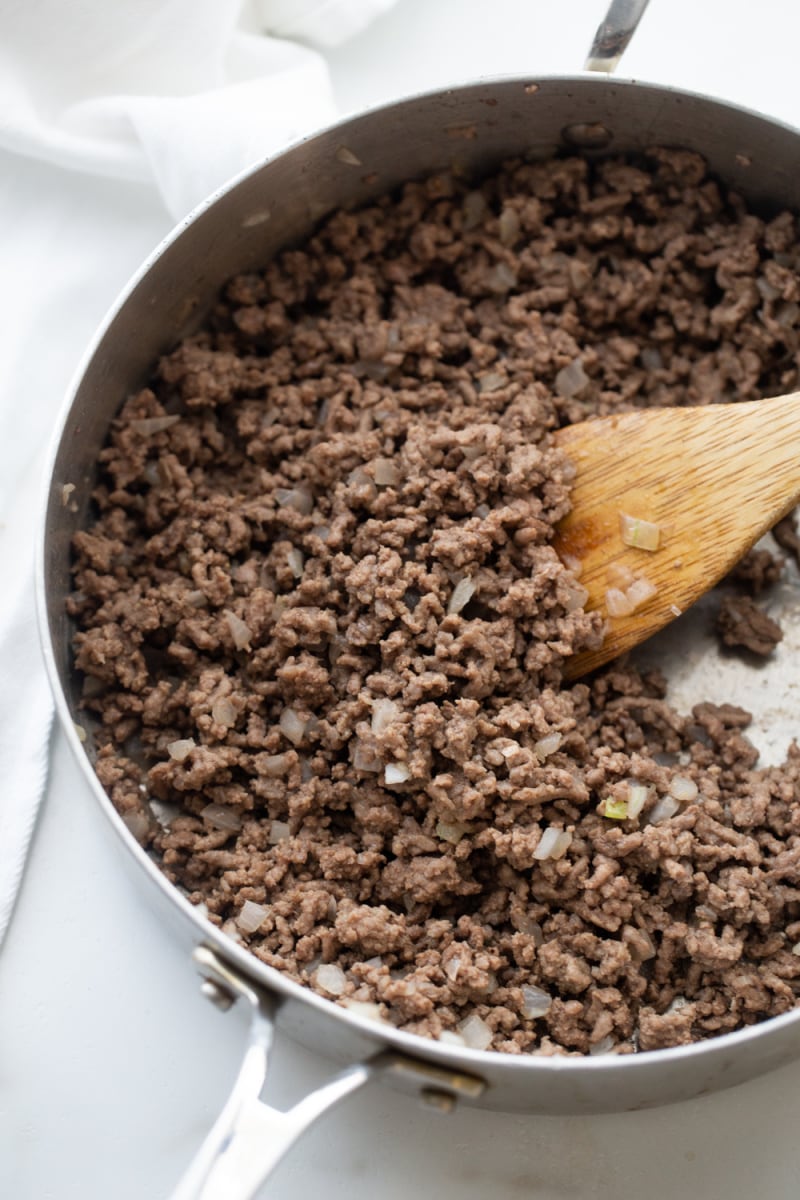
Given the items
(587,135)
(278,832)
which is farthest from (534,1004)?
(587,135)

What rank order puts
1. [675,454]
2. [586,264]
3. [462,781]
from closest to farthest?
[462,781], [675,454], [586,264]

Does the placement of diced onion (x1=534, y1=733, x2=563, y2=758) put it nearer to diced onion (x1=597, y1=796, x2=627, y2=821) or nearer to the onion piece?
diced onion (x1=597, y1=796, x2=627, y2=821)

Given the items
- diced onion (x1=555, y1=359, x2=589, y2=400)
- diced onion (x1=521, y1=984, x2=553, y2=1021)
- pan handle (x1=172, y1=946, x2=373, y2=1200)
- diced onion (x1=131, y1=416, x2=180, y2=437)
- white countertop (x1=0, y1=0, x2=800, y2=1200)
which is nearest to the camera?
pan handle (x1=172, y1=946, x2=373, y2=1200)

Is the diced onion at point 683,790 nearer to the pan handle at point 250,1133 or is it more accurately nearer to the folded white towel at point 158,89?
the pan handle at point 250,1133

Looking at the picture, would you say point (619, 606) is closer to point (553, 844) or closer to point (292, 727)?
point (553, 844)

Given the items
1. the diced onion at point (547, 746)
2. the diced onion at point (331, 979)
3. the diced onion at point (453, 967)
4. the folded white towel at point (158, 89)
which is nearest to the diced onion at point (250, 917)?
the diced onion at point (331, 979)

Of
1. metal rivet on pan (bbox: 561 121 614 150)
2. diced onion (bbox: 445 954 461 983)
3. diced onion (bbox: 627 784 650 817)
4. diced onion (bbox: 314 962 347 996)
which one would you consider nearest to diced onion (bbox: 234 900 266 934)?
diced onion (bbox: 314 962 347 996)

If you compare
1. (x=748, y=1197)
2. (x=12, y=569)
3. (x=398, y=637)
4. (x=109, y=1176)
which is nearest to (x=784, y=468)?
(x=398, y=637)

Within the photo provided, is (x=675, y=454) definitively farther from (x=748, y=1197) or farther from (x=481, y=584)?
(x=748, y=1197)
